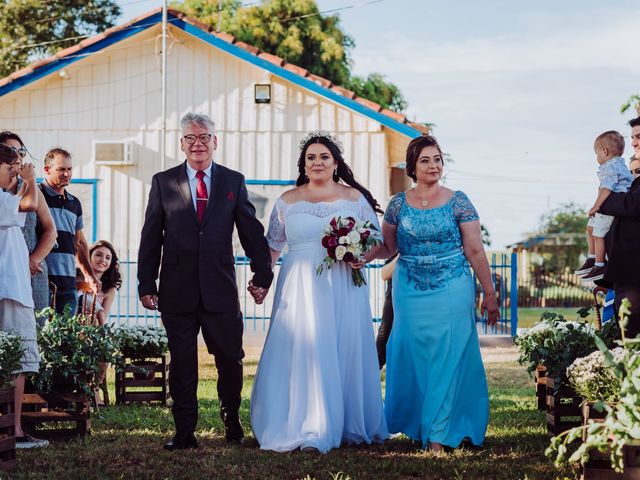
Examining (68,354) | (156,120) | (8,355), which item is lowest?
(68,354)

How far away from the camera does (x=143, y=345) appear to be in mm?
10375

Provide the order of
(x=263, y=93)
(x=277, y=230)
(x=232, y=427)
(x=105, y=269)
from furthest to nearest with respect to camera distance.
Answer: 1. (x=263, y=93)
2. (x=105, y=269)
3. (x=277, y=230)
4. (x=232, y=427)

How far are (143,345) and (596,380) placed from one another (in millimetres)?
5385

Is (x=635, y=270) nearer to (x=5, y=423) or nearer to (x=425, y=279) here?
(x=425, y=279)

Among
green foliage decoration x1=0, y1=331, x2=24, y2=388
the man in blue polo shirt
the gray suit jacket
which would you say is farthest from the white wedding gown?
the man in blue polo shirt

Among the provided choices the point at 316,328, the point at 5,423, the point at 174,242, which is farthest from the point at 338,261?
the point at 5,423

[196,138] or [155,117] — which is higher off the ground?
[155,117]

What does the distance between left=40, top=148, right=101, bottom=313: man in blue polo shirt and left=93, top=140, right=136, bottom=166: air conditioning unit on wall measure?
28.8 feet

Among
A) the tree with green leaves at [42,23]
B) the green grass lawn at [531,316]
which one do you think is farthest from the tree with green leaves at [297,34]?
the green grass lawn at [531,316]

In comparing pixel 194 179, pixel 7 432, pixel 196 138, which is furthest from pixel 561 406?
pixel 7 432

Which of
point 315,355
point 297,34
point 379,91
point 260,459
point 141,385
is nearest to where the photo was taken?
point 260,459

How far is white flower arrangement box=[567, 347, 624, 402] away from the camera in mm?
6117

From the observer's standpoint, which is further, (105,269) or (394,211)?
(105,269)

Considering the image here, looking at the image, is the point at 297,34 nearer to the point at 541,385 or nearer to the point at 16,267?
the point at 541,385
